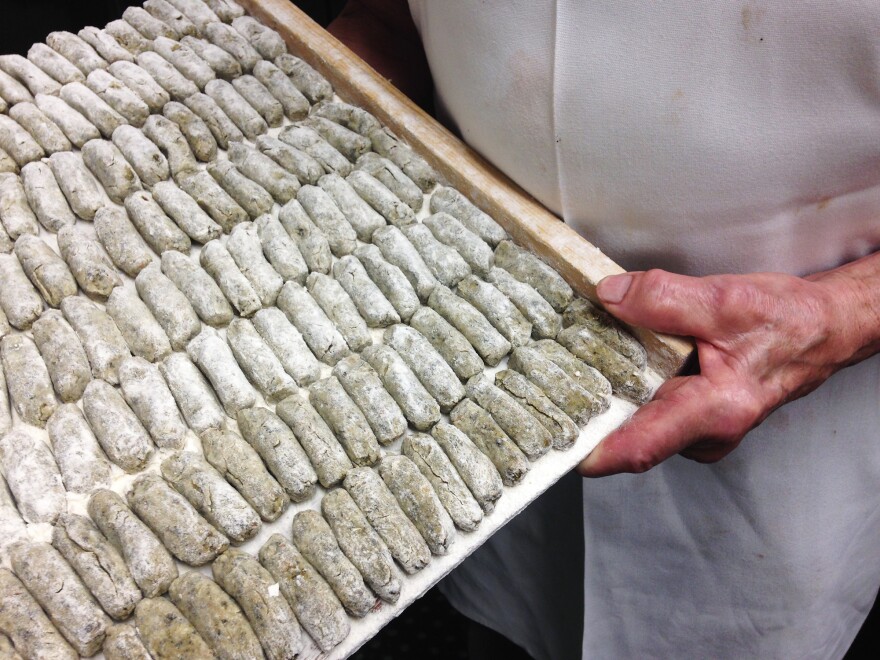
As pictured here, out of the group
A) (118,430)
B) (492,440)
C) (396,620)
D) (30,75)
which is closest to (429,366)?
(492,440)

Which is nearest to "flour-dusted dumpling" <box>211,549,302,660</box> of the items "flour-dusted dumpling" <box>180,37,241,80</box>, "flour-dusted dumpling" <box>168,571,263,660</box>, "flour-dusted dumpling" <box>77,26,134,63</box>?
"flour-dusted dumpling" <box>168,571,263,660</box>

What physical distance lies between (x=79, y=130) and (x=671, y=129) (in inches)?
47.1

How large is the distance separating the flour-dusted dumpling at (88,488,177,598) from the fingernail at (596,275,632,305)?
2.77 ft

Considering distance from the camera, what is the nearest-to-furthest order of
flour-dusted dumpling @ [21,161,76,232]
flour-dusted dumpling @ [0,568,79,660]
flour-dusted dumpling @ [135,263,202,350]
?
flour-dusted dumpling @ [0,568,79,660] → flour-dusted dumpling @ [135,263,202,350] → flour-dusted dumpling @ [21,161,76,232]

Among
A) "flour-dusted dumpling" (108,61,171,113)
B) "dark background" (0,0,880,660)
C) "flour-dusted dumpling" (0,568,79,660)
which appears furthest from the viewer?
"dark background" (0,0,880,660)

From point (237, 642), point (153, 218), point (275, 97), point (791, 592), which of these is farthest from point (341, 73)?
point (791, 592)

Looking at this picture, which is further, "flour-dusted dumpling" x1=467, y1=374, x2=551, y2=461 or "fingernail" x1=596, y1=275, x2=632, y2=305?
"fingernail" x1=596, y1=275, x2=632, y2=305

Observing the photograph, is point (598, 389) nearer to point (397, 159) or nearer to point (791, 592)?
point (397, 159)

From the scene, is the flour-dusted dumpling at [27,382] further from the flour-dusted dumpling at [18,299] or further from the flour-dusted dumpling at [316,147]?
the flour-dusted dumpling at [316,147]

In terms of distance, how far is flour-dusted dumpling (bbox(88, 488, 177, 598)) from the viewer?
1001mm

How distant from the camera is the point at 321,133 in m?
1.59

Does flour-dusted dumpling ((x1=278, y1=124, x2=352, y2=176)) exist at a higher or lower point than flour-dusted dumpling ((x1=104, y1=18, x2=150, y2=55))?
lower

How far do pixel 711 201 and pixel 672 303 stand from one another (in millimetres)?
219

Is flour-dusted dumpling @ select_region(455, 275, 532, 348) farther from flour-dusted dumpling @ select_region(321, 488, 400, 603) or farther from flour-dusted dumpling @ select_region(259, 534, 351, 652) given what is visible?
flour-dusted dumpling @ select_region(259, 534, 351, 652)
